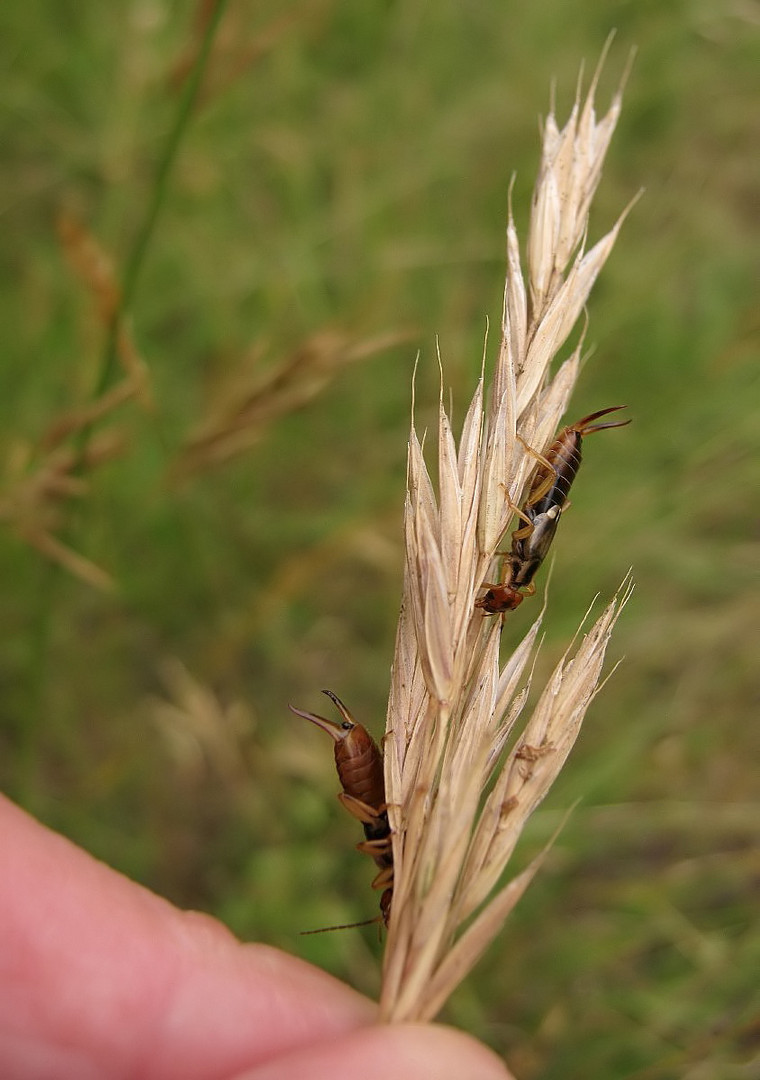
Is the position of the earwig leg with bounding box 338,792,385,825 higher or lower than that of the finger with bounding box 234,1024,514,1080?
higher

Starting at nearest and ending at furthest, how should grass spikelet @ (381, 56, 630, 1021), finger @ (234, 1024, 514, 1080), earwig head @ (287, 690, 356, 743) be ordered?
grass spikelet @ (381, 56, 630, 1021), finger @ (234, 1024, 514, 1080), earwig head @ (287, 690, 356, 743)

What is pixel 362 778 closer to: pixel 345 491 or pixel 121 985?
pixel 121 985

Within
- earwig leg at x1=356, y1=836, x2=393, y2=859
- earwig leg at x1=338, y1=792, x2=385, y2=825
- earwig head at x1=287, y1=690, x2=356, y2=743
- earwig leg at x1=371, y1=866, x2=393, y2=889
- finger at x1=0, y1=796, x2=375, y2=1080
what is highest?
earwig head at x1=287, y1=690, x2=356, y2=743

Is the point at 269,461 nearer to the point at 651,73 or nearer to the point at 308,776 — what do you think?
the point at 308,776

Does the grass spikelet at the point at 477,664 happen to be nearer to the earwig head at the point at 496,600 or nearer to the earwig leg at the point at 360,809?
the earwig head at the point at 496,600

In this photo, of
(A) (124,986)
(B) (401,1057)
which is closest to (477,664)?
(B) (401,1057)

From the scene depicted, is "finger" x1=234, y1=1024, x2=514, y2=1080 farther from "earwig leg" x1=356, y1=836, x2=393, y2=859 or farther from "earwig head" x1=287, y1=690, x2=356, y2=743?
"earwig head" x1=287, y1=690, x2=356, y2=743

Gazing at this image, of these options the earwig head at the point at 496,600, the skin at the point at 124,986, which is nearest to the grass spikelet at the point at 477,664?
the earwig head at the point at 496,600

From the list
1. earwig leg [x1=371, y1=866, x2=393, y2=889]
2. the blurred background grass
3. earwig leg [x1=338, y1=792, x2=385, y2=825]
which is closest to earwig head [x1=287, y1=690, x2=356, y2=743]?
earwig leg [x1=338, y1=792, x2=385, y2=825]
